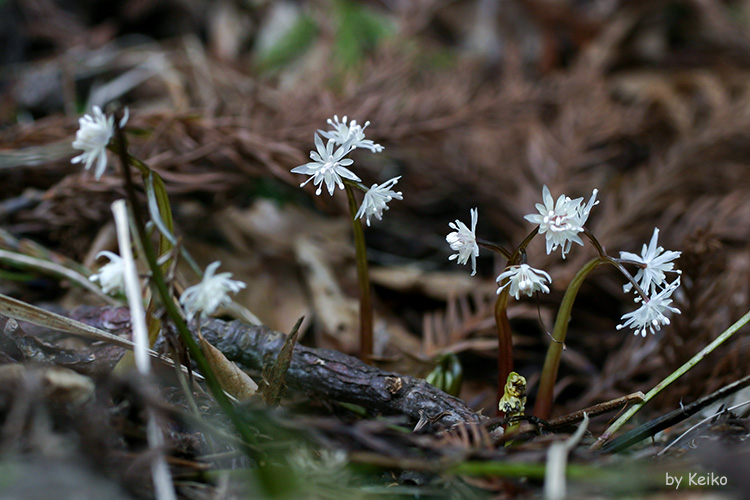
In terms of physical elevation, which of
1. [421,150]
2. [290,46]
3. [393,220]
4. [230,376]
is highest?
[290,46]

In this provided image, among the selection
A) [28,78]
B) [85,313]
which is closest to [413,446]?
[85,313]

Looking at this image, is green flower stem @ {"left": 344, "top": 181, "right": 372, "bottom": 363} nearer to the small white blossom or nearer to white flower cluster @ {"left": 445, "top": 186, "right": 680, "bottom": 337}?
white flower cluster @ {"left": 445, "top": 186, "right": 680, "bottom": 337}

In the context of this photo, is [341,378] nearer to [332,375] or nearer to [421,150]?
[332,375]

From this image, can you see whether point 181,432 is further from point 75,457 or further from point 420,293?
point 420,293

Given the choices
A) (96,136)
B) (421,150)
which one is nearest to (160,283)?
(96,136)

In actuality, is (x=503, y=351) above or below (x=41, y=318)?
above

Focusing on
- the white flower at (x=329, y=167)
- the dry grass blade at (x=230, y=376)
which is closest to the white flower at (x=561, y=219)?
the white flower at (x=329, y=167)
